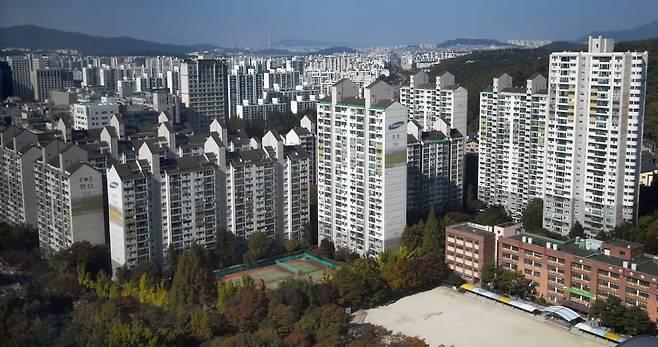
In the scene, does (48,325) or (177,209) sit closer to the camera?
(48,325)

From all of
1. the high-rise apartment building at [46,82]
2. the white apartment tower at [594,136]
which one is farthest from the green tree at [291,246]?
the high-rise apartment building at [46,82]

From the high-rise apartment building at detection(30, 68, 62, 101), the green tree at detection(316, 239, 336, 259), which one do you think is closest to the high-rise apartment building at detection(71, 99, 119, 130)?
the high-rise apartment building at detection(30, 68, 62, 101)

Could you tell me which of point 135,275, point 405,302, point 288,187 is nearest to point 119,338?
point 135,275

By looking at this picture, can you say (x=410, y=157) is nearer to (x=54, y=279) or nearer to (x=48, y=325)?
(x=54, y=279)

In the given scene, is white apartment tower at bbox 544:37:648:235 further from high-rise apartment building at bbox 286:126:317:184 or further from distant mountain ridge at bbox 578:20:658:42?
high-rise apartment building at bbox 286:126:317:184

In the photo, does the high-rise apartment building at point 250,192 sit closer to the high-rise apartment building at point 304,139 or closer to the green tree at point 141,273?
the green tree at point 141,273

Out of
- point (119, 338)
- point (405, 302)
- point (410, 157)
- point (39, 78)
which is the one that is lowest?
point (405, 302)
